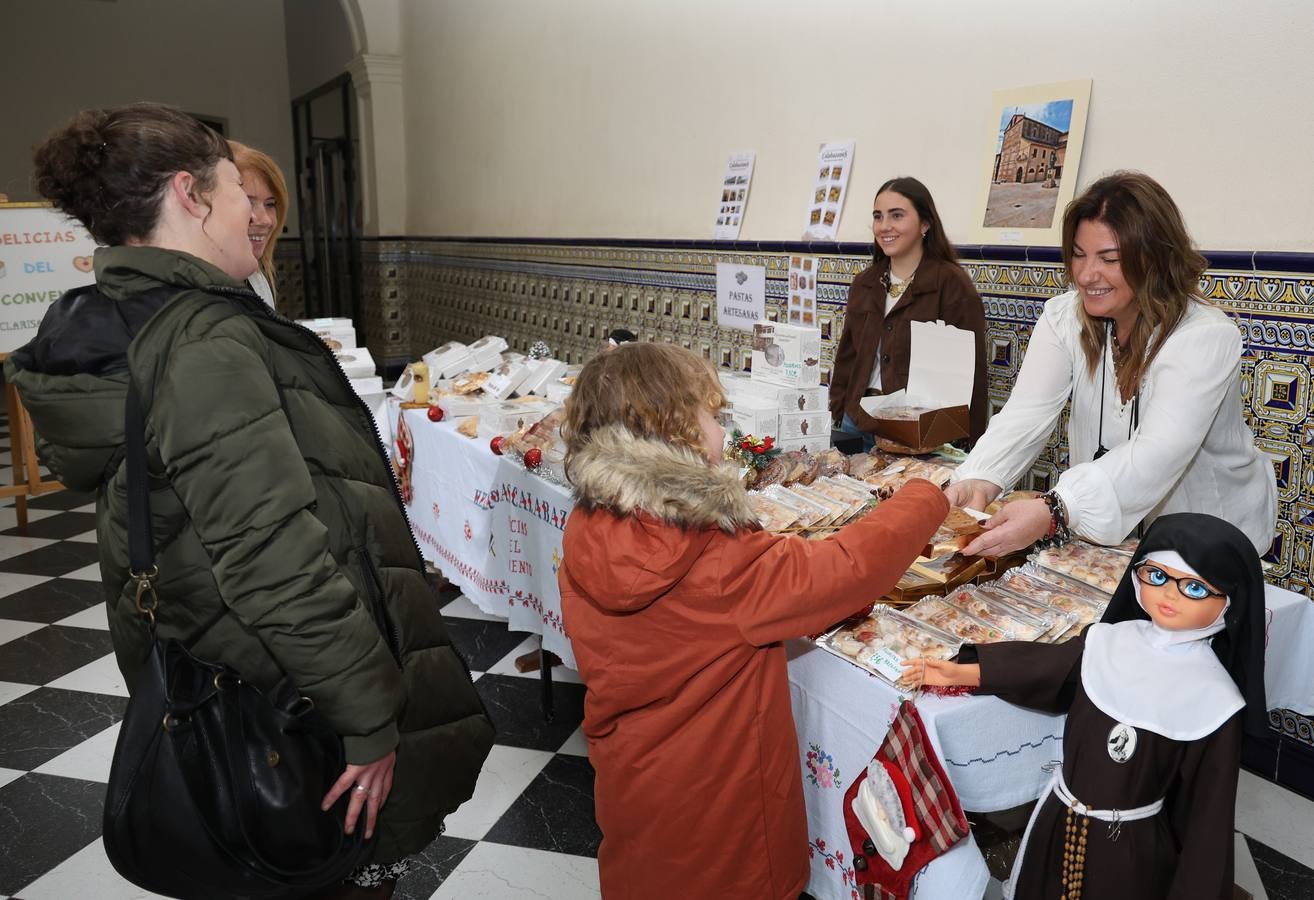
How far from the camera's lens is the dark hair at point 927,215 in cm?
352

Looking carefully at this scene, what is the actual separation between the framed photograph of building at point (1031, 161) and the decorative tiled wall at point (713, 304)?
9 cm

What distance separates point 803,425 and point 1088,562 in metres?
1.12

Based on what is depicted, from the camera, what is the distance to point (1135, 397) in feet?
6.95

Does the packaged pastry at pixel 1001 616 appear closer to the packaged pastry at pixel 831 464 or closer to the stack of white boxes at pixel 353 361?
the packaged pastry at pixel 831 464

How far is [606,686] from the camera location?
5.56ft

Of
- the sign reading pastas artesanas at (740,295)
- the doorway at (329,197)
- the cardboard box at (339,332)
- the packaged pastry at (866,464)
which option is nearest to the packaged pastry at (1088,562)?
the packaged pastry at (866,464)

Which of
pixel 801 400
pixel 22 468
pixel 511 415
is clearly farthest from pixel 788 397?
pixel 22 468

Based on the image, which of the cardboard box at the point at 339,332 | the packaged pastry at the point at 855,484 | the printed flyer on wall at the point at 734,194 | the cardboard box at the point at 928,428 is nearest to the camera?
the packaged pastry at the point at 855,484

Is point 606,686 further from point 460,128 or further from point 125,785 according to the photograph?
point 460,128

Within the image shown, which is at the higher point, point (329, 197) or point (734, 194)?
point (329, 197)

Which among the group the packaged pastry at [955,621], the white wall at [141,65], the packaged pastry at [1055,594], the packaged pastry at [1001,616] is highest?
the white wall at [141,65]

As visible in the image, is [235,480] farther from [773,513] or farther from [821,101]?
[821,101]

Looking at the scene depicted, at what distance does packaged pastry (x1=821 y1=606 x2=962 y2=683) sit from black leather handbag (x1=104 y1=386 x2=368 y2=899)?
3.09 feet

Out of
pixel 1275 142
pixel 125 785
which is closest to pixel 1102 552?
pixel 1275 142
